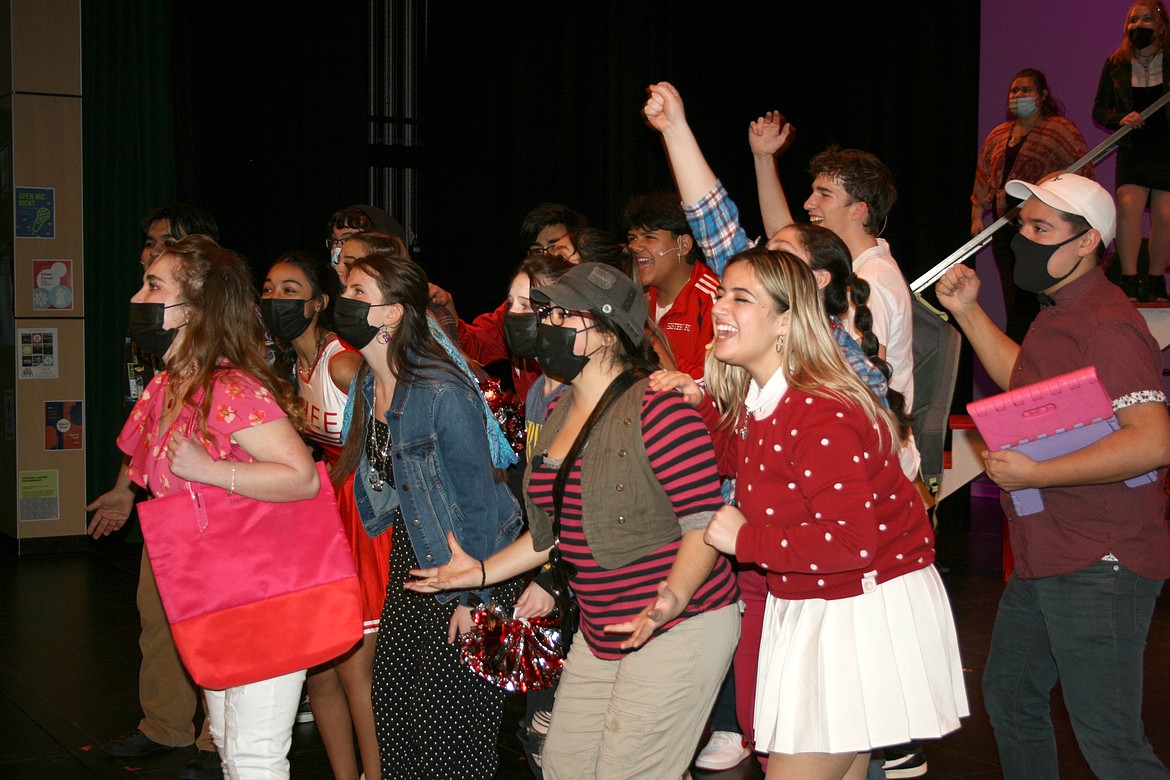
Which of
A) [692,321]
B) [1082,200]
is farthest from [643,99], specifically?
[1082,200]

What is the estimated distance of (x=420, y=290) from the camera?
10.8 ft

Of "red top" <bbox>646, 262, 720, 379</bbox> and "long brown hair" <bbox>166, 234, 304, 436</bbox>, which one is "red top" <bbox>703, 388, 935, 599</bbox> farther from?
"red top" <bbox>646, 262, 720, 379</bbox>

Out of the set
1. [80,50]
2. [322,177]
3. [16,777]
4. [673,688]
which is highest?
[80,50]

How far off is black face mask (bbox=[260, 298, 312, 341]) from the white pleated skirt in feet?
7.41

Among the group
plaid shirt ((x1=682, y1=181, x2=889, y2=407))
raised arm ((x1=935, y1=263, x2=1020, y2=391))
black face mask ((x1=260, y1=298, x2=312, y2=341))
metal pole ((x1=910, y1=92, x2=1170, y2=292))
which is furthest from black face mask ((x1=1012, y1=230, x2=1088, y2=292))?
metal pole ((x1=910, y1=92, x2=1170, y2=292))

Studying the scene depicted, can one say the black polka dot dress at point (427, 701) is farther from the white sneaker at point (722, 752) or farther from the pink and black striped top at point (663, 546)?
the white sneaker at point (722, 752)

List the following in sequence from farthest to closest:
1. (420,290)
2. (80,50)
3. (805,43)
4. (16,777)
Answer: (805,43)
(80,50)
(16,777)
(420,290)

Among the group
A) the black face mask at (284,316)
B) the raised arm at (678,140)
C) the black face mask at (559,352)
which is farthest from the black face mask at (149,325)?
the raised arm at (678,140)

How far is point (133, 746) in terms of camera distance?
4055 millimetres

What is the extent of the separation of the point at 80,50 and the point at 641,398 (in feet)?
21.2

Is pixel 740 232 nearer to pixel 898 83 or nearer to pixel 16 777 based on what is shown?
pixel 16 777

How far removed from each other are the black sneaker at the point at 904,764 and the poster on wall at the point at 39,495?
5818 mm

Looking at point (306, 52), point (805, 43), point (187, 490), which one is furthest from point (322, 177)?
point (187, 490)

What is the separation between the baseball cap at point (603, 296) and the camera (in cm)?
262
